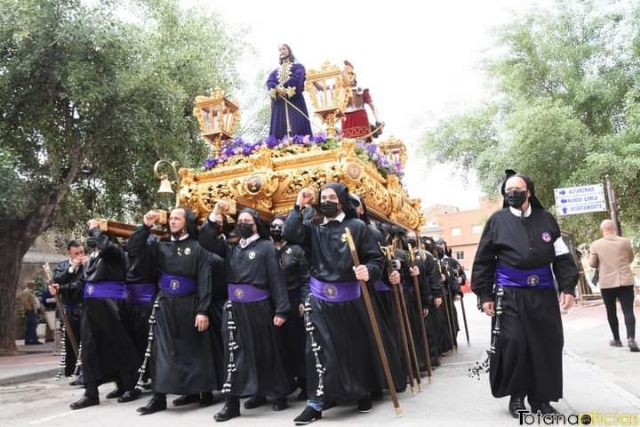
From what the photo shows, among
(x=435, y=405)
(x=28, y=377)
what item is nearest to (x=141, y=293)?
(x=435, y=405)

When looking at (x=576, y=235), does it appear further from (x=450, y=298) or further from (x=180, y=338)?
(x=180, y=338)

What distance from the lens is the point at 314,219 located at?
5383 mm

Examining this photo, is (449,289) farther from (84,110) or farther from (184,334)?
(84,110)

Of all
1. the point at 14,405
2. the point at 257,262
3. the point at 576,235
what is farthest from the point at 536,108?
the point at 14,405

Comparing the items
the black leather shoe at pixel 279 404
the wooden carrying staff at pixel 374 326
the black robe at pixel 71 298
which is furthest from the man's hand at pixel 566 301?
the black robe at pixel 71 298

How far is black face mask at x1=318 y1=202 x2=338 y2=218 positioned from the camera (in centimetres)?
521

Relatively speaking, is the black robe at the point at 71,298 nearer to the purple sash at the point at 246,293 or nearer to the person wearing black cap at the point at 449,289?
the purple sash at the point at 246,293

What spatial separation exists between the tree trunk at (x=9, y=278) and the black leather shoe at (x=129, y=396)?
8293 mm

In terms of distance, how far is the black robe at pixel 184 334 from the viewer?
5.50m

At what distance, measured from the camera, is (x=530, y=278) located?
4.63 metres

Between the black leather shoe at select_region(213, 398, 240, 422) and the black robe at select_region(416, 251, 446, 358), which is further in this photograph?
Answer: the black robe at select_region(416, 251, 446, 358)

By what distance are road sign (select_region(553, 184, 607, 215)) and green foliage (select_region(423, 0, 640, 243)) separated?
5046 millimetres

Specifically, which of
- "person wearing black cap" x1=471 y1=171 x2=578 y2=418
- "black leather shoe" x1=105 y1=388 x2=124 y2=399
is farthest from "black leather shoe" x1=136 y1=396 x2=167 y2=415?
"person wearing black cap" x1=471 y1=171 x2=578 y2=418

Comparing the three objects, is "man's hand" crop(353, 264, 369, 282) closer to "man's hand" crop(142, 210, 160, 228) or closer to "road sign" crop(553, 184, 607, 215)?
"man's hand" crop(142, 210, 160, 228)
